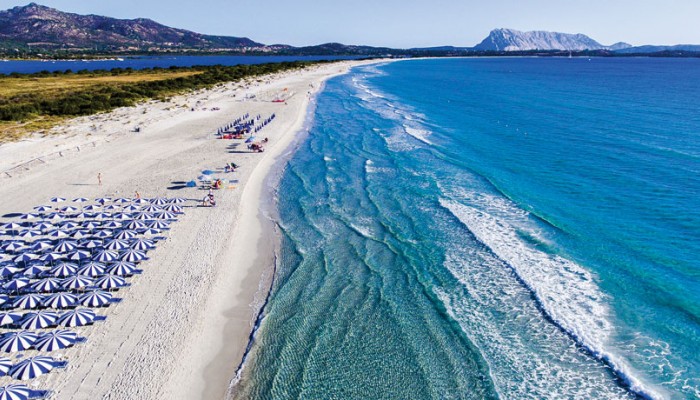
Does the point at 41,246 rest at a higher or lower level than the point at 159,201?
lower

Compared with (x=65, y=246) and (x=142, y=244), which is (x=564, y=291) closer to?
(x=142, y=244)

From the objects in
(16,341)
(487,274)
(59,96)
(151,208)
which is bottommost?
(487,274)

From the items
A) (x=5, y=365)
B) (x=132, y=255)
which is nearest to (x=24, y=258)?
(x=132, y=255)

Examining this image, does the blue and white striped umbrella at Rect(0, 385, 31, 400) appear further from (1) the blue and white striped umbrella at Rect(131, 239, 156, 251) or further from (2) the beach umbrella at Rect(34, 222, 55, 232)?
(2) the beach umbrella at Rect(34, 222, 55, 232)

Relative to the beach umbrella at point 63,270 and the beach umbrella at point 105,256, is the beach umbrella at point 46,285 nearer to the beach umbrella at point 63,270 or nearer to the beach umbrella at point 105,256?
the beach umbrella at point 63,270

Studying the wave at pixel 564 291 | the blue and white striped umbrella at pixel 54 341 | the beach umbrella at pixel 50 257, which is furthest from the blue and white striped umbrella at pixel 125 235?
the wave at pixel 564 291

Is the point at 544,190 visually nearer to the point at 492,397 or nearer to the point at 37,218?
the point at 492,397

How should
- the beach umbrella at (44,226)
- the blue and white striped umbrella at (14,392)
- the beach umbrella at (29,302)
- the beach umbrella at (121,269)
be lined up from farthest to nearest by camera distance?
the beach umbrella at (44,226)
the beach umbrella at (121,269)
the beach umbrella at (29,302)
the blue and white striped umbrella at (14,392)

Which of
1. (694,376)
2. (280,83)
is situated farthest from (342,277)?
(280,83)
